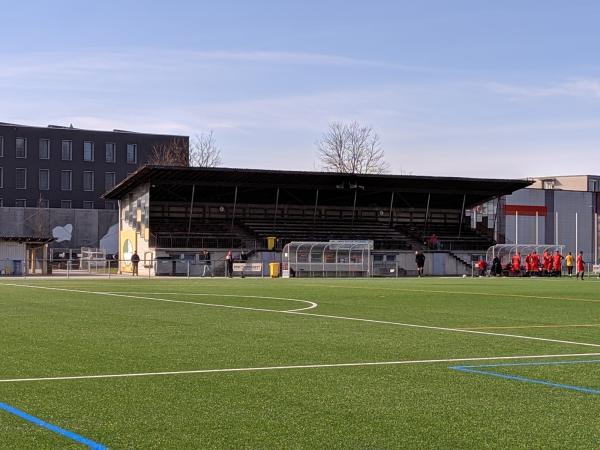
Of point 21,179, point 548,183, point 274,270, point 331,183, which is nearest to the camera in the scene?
point 274,270

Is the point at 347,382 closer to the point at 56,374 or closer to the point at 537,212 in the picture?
the point at 56,374

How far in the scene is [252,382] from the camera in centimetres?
1005

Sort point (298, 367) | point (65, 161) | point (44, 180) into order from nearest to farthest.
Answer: point (298, 367), point (44, 180), point (65, 161)

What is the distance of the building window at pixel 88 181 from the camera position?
112 meters

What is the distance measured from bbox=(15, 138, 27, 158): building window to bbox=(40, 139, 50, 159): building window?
183cm

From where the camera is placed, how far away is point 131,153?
114062mm

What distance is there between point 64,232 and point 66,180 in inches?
464

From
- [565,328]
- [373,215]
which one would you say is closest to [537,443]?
[565,328]

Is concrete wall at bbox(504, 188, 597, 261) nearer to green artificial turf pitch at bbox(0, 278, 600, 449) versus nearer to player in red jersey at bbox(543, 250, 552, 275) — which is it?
player in red jersey at bbox(543, 250, 552, 275)

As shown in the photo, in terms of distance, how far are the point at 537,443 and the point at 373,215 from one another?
75.8 metres

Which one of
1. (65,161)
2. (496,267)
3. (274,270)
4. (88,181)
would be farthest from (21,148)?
(496,267)

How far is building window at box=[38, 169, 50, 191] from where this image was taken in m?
109

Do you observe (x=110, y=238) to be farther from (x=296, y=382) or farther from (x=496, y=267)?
(x=296, y=382)

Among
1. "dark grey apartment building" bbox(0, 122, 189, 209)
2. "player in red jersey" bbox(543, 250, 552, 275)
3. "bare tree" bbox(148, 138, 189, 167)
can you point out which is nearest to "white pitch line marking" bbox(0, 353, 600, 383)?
"player in red jersey" bbox(543, 250, 552, 275)
